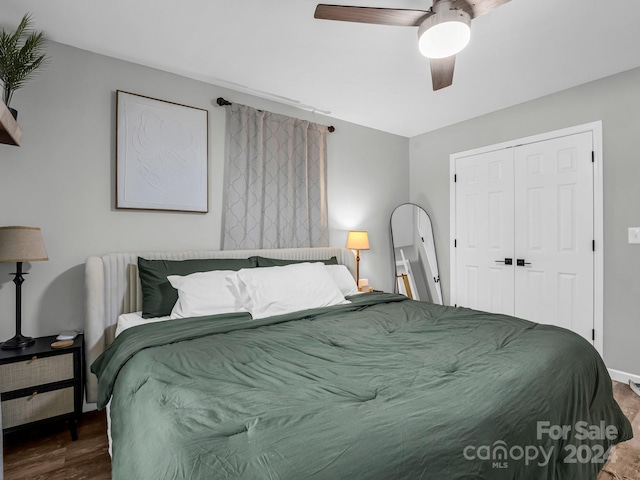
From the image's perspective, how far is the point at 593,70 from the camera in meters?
2.74

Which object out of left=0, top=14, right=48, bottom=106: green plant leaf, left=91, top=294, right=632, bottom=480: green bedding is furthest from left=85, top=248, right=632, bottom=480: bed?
left=0, top=14, right=48, bottom=106: green plant leaf

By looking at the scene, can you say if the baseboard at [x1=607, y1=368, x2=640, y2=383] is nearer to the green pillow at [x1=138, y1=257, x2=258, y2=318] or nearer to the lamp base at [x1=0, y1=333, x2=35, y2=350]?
the green pillow at [x1=138, y1=257, x2=258, y2=318]

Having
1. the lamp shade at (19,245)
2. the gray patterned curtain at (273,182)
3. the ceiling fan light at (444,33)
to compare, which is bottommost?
the lamp shade at (19,245)

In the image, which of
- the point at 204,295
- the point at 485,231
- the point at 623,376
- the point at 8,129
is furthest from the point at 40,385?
the point at 623,376

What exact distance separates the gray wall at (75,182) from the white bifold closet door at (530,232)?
2738mm

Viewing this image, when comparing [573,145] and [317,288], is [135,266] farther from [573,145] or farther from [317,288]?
[573,145]

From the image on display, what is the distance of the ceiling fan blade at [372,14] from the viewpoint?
1.63 metres

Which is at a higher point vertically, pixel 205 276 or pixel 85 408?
pixel 205 276

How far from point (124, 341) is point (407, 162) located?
385 cm

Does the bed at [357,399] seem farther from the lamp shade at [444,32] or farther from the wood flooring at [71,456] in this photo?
the lamp shade at [444,32]

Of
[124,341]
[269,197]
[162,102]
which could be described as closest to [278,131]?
[269,197]

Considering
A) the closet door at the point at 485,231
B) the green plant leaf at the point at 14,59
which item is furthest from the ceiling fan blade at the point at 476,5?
the green plant leaf at the point at 14,59

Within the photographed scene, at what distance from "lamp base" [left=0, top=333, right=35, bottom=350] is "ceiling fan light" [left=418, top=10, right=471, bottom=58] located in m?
2.80

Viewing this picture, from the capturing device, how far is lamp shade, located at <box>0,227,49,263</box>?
189 cm
